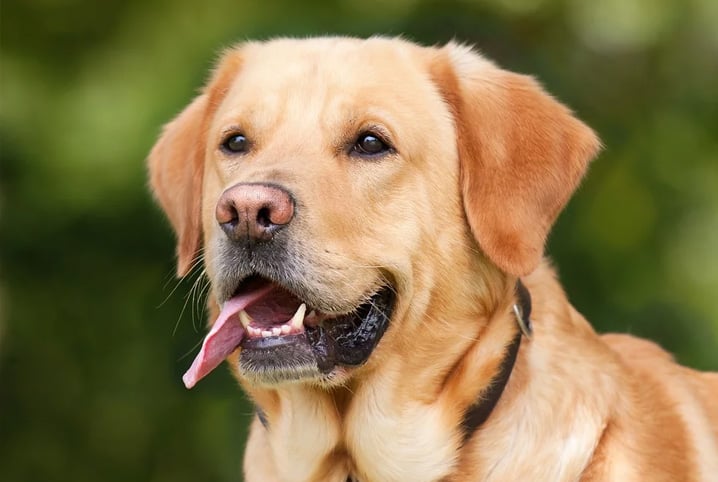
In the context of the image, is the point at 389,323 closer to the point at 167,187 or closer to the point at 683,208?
the point at 167,187

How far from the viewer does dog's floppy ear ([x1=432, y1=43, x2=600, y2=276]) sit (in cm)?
326

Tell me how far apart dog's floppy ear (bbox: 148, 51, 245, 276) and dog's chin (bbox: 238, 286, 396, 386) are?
699 millimetres

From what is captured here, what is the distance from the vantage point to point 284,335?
3.11 meters

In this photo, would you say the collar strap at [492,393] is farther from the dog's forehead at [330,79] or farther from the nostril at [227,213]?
the nostril at [227,213]

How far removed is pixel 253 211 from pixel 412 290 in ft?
1.83

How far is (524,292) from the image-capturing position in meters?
3.39

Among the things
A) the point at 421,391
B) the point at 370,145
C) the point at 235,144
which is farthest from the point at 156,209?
the point at 421,391

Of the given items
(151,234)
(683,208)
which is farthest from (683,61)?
(151,234)

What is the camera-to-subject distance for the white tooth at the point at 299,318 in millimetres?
3137

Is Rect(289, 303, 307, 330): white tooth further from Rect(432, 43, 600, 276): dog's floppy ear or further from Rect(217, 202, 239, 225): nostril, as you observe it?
Rect(432, 43, 600, 276): dog's floppy ear

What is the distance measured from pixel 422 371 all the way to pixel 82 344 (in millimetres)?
3431

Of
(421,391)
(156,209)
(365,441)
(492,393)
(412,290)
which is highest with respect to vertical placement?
(412,290)

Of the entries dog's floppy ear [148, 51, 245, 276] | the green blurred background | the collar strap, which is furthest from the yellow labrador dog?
the green blurred background

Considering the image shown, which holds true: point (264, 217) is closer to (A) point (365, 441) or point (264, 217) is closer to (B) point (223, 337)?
(B) point (223, 337)
